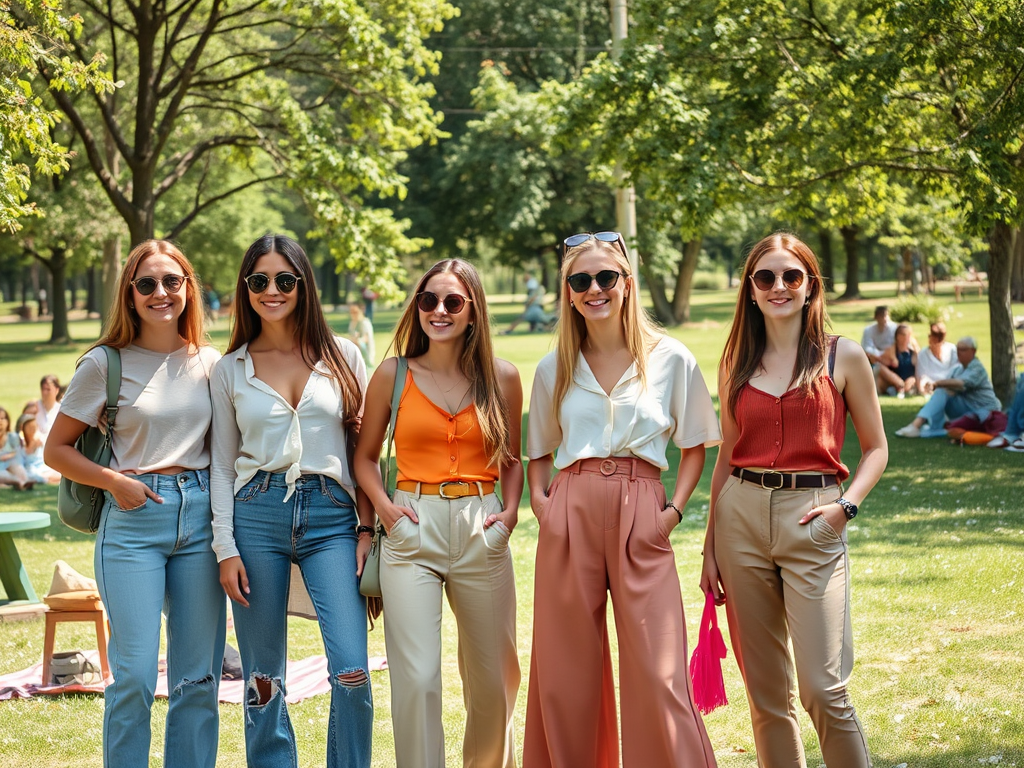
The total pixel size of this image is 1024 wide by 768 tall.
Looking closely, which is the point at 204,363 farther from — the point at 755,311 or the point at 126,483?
the point at 755,311

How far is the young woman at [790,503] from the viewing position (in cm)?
384

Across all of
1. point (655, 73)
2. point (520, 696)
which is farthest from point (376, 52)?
point (520, 696)

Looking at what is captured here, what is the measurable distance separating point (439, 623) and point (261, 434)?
986 millimetres

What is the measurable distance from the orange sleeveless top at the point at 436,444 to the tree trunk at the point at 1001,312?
12.7m

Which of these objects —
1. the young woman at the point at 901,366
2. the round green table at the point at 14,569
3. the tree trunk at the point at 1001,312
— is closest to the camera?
the round green table at the point at 14,569

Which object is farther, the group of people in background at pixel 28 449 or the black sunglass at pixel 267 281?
the group of people in background at pixel 28 449

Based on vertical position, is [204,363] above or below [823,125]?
below

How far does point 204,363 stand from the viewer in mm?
4328

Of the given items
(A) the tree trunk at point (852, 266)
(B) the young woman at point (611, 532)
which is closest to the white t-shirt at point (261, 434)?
(B) the young woman at point (611, 532)

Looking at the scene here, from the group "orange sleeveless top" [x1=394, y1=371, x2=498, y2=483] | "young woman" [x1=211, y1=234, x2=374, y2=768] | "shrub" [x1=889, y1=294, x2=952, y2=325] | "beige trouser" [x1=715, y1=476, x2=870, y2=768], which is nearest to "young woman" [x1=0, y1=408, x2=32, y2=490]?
"young woman" [x1=211, y1=234, x2=374, y2=768]

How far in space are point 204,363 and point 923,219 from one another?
36992mm

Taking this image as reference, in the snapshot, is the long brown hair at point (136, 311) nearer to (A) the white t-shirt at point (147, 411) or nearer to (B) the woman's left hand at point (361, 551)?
(A) the white t-shirt at point (147, 411)

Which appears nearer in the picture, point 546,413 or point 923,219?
point 546,413

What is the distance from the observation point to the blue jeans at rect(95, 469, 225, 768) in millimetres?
3912
